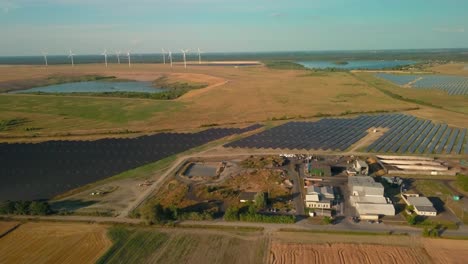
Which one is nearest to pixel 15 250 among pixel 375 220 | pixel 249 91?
pixel 375 220

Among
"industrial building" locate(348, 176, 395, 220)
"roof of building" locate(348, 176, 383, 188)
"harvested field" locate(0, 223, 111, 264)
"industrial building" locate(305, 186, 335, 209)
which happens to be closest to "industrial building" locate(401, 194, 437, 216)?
"industrial building" locate(348, 176, 395, 220)

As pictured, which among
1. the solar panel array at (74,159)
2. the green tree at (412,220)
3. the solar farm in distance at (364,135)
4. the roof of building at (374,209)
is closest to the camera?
the green tree at (412,220)

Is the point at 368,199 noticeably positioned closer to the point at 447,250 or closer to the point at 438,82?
the point at 447,250

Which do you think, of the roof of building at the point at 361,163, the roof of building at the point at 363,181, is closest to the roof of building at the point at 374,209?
the roof of building at the point at 363,181

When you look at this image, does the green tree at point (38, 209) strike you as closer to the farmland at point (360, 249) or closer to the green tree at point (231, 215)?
the green tree at point (231, 215)

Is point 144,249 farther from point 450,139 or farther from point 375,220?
point 450,139

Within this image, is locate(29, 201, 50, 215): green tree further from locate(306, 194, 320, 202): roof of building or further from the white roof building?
the white roof building
